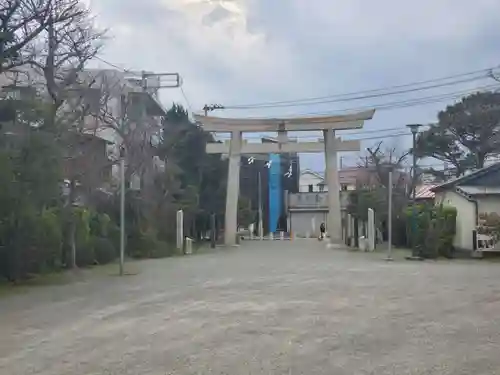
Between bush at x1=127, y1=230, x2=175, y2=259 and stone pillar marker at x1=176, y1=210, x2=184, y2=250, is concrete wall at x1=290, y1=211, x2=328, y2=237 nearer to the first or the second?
stone pillar marker at x1=176, y1=210, x2=184, y2=250

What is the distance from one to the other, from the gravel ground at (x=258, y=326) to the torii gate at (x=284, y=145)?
1898 cm

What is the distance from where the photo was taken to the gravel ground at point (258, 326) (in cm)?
746

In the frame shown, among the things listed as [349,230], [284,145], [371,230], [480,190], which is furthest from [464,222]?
[349,230]

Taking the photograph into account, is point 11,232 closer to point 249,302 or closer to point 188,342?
point 249,302

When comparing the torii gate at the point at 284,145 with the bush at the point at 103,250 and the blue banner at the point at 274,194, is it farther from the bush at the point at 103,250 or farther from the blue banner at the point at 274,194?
the blue banner at the point at 274,194

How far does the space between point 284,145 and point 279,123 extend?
1256 millimetres

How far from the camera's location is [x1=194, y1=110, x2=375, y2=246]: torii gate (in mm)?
36000

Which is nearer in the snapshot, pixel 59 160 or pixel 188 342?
pixel 188 342

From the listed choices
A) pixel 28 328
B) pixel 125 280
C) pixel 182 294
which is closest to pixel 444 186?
pixel 125 280

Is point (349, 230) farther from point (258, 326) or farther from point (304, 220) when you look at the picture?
point (258, 326)

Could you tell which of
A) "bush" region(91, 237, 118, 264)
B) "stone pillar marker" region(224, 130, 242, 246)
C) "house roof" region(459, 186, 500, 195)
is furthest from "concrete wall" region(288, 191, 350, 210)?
"bush" region(91, 237, 118, 264)

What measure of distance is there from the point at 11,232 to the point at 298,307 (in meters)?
8.41

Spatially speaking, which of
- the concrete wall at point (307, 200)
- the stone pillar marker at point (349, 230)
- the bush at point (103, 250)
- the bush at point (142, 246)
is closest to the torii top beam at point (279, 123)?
the stone pillar marker at point (349, 230)

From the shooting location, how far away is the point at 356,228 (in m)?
37.6
